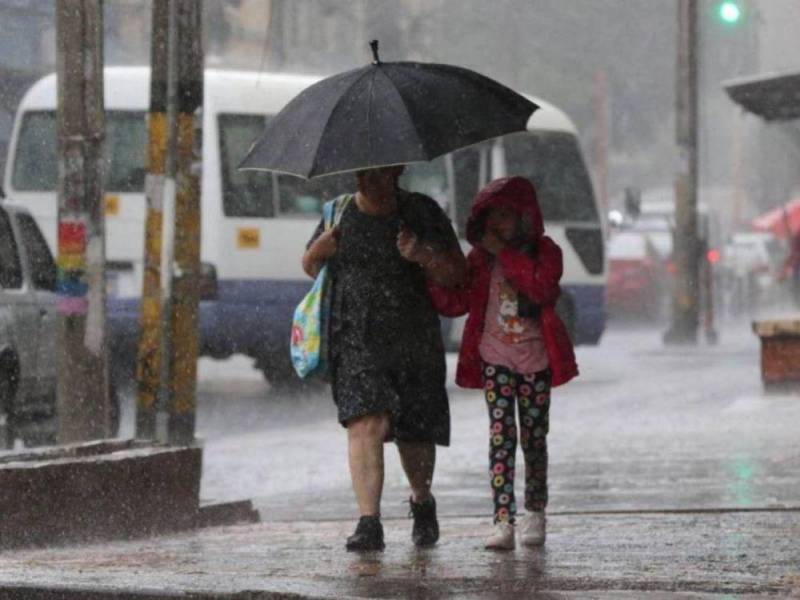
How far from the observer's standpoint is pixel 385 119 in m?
7.43

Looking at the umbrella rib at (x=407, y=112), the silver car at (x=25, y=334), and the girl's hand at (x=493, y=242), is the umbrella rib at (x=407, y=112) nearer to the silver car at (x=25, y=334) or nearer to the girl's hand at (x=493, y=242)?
the girl's hand at (x=493, y=242)

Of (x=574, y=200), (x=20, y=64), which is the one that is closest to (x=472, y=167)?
(x=574, y=200)

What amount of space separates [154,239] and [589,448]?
13.3ft

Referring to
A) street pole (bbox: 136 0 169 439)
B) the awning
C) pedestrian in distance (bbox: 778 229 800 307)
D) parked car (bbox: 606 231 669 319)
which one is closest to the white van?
the awning

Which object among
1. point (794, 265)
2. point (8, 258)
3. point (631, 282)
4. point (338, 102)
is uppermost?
point (338, 102)

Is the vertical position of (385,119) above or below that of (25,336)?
above

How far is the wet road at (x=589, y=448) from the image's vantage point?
10617mm

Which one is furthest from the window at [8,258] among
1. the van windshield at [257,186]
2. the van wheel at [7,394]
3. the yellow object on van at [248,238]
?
the van windshield at [257,186]

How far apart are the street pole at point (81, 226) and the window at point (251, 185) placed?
28.7 ft

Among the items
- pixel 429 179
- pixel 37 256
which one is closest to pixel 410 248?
pixel 37 256

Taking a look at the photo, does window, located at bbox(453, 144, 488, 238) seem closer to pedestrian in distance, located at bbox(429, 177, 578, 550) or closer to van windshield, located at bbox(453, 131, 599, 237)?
van windshield, located at bbox(453, 131, 599, 237)

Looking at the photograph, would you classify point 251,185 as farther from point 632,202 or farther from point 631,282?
point 631,282

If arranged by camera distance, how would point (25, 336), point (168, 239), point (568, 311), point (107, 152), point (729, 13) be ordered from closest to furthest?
point (168, 239) < point (25, 336) < point (107, 152) < point (568, 311) < point (729, 13)

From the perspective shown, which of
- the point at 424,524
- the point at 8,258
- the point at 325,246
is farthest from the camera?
the point at 8,258
